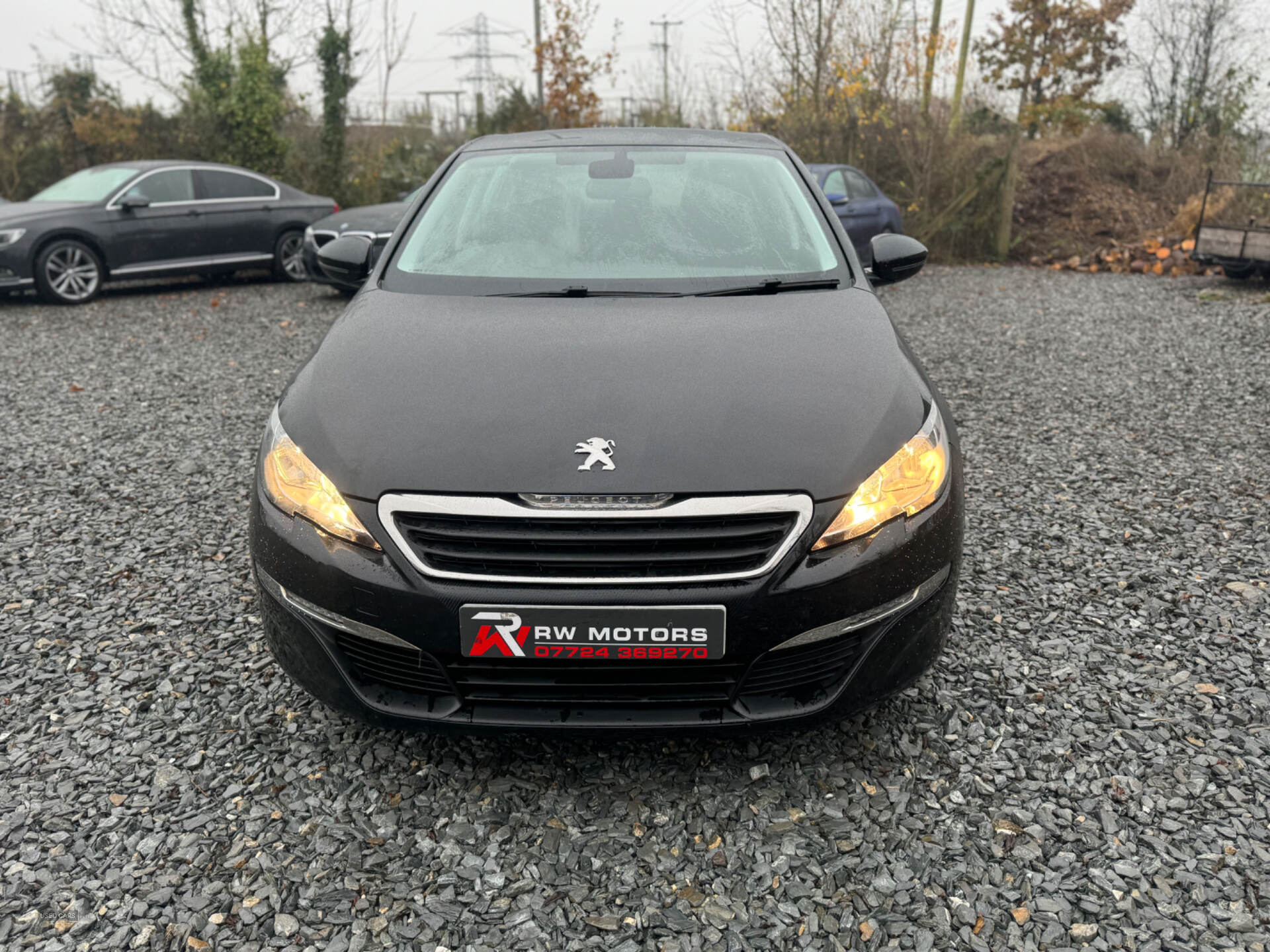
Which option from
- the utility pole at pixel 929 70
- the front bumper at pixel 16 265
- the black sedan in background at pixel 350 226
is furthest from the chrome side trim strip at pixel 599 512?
the utility pole at pixel 929 70

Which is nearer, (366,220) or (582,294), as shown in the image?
(582,294)

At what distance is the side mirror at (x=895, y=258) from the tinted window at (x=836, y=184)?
866 cm

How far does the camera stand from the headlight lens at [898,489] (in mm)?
2178

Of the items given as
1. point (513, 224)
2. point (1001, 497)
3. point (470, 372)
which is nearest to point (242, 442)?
point (513, 224)

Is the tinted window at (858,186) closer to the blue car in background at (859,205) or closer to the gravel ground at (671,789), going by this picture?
the blue car in background at (859,205)

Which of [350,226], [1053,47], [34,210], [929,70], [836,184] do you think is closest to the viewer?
[34,210]

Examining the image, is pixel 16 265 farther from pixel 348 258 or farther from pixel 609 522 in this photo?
pixel 609 522

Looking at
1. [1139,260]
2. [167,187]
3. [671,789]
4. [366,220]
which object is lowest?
[671,789]

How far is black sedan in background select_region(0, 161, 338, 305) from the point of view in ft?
33.7

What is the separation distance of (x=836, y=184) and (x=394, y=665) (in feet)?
37.4

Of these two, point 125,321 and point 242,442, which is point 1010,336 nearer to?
point 242,442

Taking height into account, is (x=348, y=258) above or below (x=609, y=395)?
above

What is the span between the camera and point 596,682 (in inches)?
85.4

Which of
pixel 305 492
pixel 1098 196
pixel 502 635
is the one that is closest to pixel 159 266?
pixel 305 492
